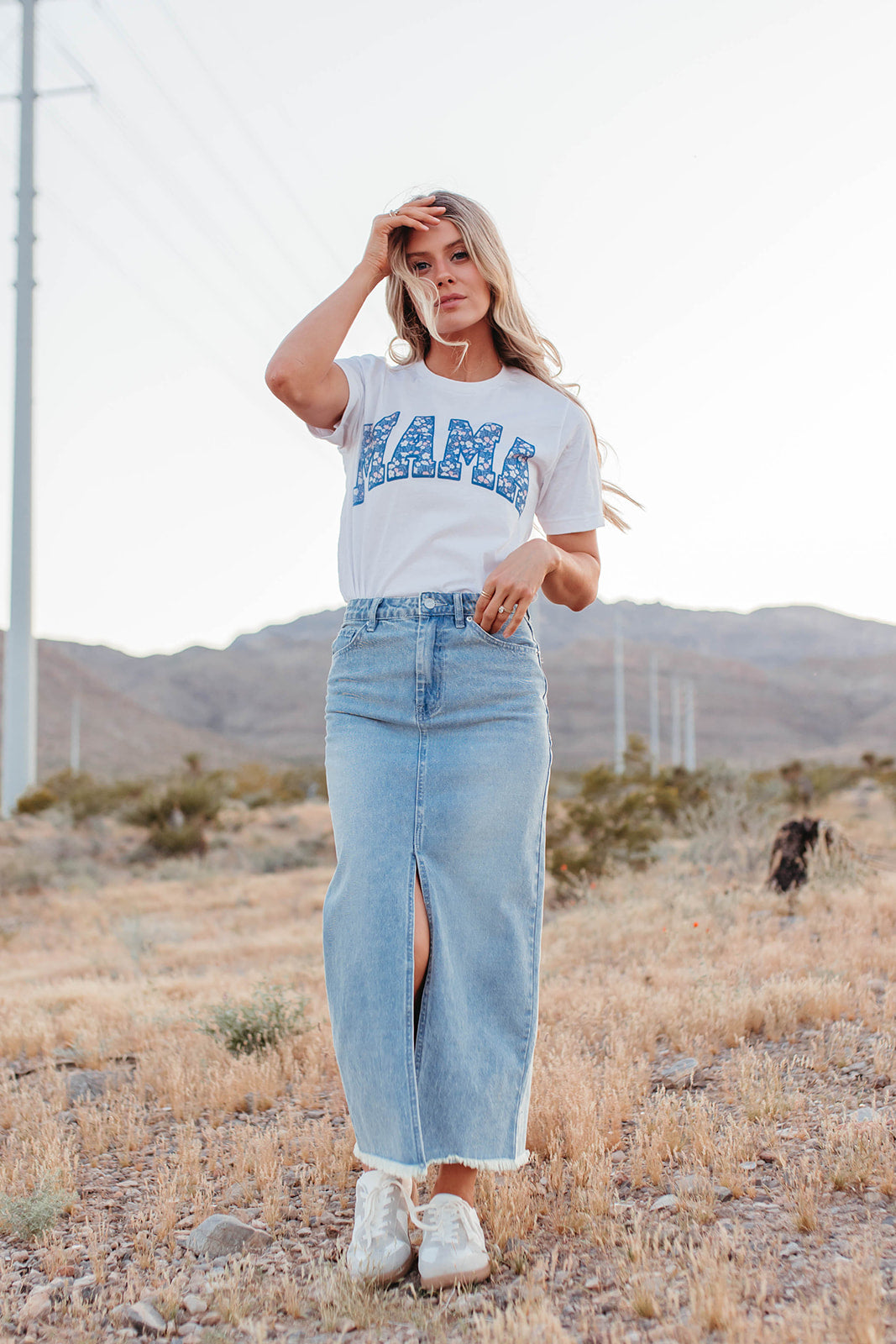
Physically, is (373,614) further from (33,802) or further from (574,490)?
(33,802)

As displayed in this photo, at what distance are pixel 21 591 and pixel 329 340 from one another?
1892 centimetres

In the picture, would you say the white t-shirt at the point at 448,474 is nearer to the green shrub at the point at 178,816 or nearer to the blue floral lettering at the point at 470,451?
the blue floral lettering at the point at 470,451

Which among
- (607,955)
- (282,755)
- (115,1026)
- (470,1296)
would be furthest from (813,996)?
(282,755)

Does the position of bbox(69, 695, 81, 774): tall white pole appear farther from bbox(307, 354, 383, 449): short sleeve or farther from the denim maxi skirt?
the denim maxi skirt

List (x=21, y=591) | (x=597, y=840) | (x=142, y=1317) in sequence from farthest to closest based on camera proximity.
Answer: (x=21, y=591) → (x=597, y=840) → (x=142, y=1317)

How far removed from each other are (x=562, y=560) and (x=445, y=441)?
0.40 m

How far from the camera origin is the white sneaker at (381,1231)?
2.14m

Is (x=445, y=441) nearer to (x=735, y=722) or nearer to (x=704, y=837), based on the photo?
(x=704, y=837)

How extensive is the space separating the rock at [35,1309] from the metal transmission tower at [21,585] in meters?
18.3

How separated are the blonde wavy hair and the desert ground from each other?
68.8 inches

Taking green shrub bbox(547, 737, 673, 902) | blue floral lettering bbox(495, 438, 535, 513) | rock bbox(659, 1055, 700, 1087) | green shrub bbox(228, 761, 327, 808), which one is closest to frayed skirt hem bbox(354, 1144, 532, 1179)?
rock bbox(659, 1055, 700, 1087)

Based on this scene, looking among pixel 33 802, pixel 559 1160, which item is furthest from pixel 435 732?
pixel 33 802

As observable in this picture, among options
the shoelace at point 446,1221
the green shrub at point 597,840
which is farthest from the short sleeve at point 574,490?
the green shrub at point 597,840

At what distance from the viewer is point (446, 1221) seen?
7.14ft
